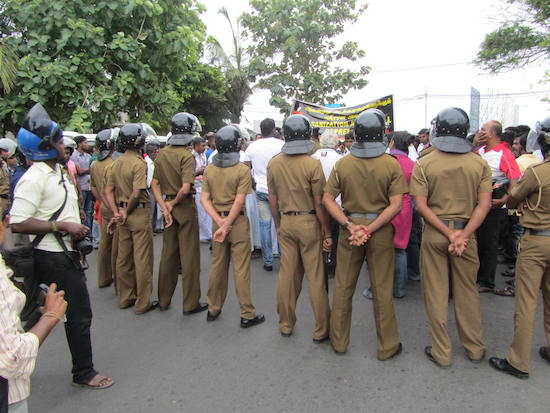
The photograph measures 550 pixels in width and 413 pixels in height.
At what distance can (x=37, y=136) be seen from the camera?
8.79ft

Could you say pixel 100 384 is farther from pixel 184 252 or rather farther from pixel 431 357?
pixel 431 357

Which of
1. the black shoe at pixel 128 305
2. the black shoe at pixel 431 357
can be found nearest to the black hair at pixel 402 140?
the black shoe at pixel 431 357

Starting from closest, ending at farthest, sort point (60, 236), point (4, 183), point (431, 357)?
1. point (60, 236)
2. point (431, 357)
3. point (4, 183)

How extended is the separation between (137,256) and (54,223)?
177cm

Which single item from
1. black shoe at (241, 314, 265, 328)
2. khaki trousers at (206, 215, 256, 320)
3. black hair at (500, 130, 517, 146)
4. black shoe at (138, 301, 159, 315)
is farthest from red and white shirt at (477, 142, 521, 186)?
black shoe at (138, 301, 159, 315)

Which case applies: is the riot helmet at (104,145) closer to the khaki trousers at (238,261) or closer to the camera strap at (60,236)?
the khaki trousers at (238,261)

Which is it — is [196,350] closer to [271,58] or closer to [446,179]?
[446,179]

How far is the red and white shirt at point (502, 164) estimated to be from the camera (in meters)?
4.39

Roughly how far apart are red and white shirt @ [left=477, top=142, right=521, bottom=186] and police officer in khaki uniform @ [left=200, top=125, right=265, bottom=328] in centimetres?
284

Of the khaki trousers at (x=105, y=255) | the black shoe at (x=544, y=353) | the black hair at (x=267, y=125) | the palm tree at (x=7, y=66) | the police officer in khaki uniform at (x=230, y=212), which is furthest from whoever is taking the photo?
the palm tree at (x=7, y=66)

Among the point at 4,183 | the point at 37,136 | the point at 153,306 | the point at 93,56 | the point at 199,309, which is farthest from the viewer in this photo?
the point at 93,56

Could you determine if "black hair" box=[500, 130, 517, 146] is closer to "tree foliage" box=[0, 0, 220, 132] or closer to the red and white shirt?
the red and white shirt

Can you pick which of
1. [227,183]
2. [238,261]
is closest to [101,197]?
[227,183]

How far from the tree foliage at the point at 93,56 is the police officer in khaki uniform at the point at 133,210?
5.86 m
